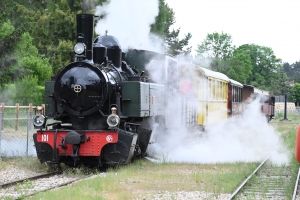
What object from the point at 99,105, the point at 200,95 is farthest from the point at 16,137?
the point at 99,105

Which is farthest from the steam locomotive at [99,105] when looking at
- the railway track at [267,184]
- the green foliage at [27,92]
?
the green foliage at [27,92]

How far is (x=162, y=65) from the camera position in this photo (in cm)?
1256

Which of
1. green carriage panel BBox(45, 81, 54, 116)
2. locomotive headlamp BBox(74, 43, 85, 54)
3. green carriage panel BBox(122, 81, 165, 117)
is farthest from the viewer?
green carriage panel BBox(45, 81, 54, 116)

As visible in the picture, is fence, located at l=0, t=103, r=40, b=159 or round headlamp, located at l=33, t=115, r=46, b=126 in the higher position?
round headlamp, located at l=33, t=115, r=46, b=126

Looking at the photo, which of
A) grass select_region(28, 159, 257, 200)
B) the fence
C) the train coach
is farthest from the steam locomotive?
the train coach

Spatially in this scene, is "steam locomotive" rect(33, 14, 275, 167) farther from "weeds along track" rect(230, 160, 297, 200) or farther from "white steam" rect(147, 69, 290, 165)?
"weeds along track" rect(230, 160, 297, 200)

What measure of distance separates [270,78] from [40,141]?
3275 inches

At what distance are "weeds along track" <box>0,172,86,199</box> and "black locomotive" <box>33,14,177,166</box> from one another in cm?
55

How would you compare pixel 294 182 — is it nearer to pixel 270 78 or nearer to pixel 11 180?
pixel 11 180

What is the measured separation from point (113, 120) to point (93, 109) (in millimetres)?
553

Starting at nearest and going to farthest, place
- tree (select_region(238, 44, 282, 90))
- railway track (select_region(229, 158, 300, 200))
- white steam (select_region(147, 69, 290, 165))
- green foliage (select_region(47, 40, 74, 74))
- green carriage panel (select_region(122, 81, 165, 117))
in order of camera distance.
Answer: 1. railway track (select_region(229, 158, 300, 200))
2. green carriage panel (select_region(122, 81, 165, 117))
3. white steam (select_region(147, 69, 290, 165))
4. green foliage (select_region(47, 40, 74, 74))
5. tree (select_region(238, 44, 282, 90))

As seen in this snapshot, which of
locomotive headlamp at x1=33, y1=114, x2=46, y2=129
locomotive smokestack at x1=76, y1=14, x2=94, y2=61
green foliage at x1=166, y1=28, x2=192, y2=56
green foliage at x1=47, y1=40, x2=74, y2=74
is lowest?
locomotive headlamp at x1=33, y1=114, x2=46, y2=129

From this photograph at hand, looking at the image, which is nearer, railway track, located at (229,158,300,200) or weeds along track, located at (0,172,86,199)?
weeds along track, located at (0,172,86,199)

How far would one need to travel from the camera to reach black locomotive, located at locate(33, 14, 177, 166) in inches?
400
